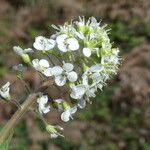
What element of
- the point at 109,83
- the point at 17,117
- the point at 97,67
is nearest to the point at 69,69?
the point at 97,67

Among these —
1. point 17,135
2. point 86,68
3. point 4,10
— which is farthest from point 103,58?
point 4,10

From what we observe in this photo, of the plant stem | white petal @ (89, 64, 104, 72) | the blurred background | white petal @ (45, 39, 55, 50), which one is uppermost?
white petal @ (45, 39, 55, 50)

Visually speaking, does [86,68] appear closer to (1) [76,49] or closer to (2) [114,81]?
(1) [76,49]

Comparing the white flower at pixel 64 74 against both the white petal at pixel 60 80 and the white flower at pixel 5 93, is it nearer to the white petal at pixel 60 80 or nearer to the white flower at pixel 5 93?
the white petal at pixel 60 80

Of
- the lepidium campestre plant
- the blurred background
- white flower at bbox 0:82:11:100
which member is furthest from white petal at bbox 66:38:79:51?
the blurred background

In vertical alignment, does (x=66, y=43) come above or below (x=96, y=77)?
above

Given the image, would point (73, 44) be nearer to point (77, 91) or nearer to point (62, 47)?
point (62, 47)

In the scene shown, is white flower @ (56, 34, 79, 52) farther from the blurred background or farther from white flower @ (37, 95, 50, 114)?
the blurred background
